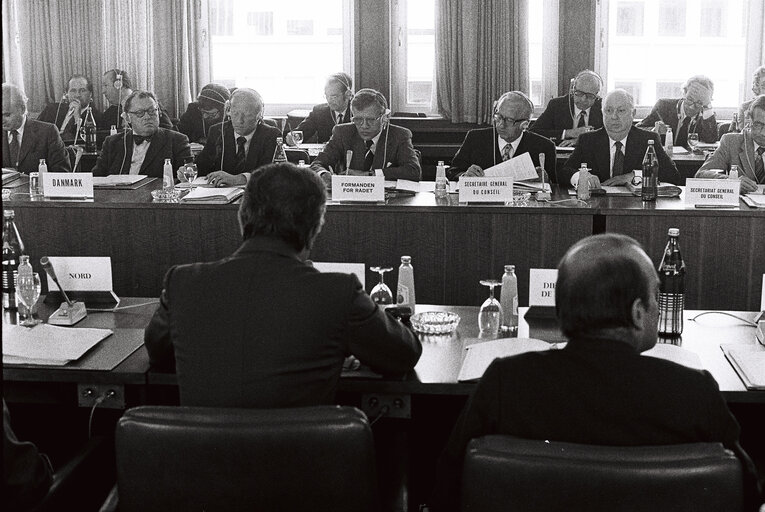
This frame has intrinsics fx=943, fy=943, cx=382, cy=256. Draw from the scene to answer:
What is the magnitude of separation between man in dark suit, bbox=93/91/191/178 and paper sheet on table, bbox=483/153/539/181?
66.3 inches

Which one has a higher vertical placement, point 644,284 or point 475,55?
point 475,55

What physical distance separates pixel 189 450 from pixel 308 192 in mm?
690

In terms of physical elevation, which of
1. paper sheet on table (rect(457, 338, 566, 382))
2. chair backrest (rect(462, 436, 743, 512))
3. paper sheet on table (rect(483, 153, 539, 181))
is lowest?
paper sheet on table (rect(457, 338, 566, 382))

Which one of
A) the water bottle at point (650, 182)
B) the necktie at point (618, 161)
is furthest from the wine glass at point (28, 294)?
the necktie at point (618, 161)

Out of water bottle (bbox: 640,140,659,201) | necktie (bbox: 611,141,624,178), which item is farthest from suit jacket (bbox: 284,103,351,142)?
water bottle (bbox: 640,140,659,201)

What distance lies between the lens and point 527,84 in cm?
789

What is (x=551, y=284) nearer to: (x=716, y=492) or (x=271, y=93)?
(x=716, y=492)

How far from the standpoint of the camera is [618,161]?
479 cm

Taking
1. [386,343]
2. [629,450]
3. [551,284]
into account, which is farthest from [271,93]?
[629,450]

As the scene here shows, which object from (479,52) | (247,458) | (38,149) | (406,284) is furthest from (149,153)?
(247,458)

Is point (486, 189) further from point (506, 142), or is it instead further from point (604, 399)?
point (604, 399)

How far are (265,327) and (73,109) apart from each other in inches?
261

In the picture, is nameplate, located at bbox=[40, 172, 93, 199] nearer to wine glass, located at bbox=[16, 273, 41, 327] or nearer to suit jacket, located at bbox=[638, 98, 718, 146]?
wine glass, located at bbox=[16, 273, 41, 327]

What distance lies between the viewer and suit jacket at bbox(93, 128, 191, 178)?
16.5 ft
